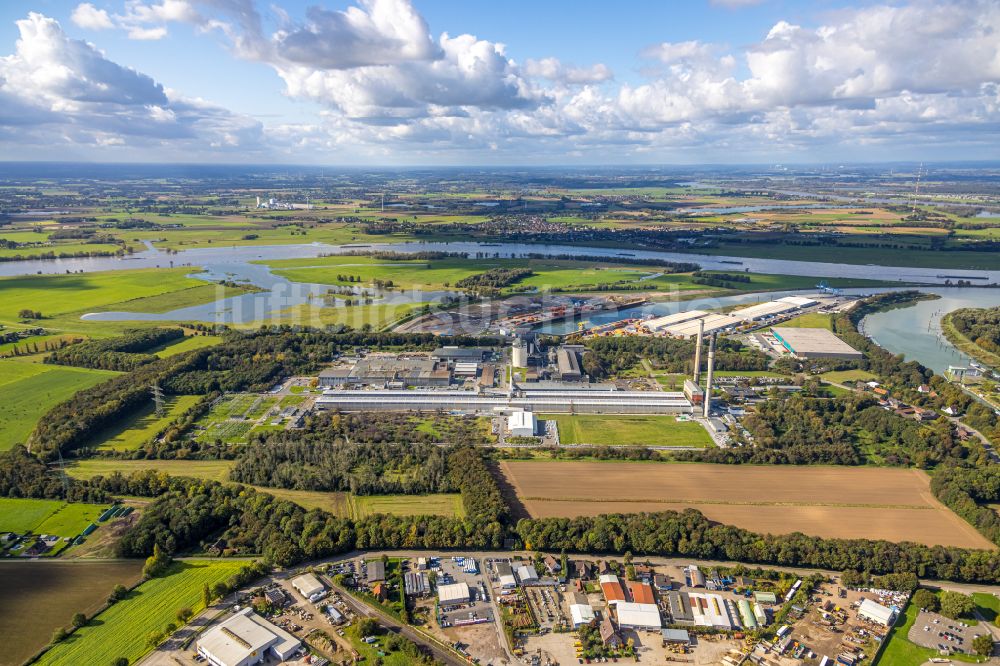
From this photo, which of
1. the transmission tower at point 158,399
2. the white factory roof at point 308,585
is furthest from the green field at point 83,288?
the white factory roof at point 308,585

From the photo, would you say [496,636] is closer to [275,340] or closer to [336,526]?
[336,526]

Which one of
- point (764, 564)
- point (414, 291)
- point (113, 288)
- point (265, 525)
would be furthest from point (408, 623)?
point (113, 288)

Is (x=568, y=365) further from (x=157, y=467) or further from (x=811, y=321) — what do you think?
(x=811, y=321)

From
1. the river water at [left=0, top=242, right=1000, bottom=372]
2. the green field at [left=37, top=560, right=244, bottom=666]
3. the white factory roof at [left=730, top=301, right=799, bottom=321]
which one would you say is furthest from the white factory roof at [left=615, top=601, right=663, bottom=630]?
the white factory roof at [left=730, top=301, right=799, bottom=321]

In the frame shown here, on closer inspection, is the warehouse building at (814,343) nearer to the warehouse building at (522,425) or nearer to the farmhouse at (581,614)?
the warehouse building at (522,425)

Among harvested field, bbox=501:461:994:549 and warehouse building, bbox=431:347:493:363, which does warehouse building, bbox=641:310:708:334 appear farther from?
harvested field, bbox=501:461:994:549

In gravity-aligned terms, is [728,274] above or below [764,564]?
above
